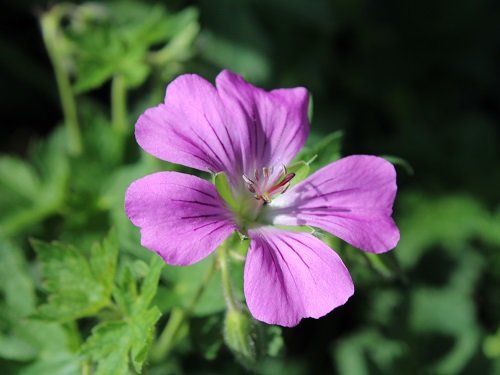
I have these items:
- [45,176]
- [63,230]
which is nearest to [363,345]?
[63,230]

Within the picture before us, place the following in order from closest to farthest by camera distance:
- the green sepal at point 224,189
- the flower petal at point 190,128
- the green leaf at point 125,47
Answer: the flower petal at point 190,128 < the green sepal at point 224,189 < the green leaf at point 125,47

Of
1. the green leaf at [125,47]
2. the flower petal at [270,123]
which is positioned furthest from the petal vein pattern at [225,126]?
the green leaf at [125,47]

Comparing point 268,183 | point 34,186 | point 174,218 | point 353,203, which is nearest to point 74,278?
point 174,218

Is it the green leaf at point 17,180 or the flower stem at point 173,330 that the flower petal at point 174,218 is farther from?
the green leaf at point 17,180

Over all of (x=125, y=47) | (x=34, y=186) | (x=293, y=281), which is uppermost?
(x=125, y=47)

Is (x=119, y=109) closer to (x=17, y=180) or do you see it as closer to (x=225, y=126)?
(x=17, y=180)

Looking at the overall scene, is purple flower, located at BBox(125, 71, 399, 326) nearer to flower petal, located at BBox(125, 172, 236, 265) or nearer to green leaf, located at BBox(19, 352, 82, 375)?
flower petal, located at BBox(125, 172, 236, 265)

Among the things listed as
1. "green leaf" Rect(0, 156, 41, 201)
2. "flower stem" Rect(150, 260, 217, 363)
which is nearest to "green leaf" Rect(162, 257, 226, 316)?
"flower stem" Rect(150, 260, 217, 363)

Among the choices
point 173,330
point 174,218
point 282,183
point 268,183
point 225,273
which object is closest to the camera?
point 174,218
